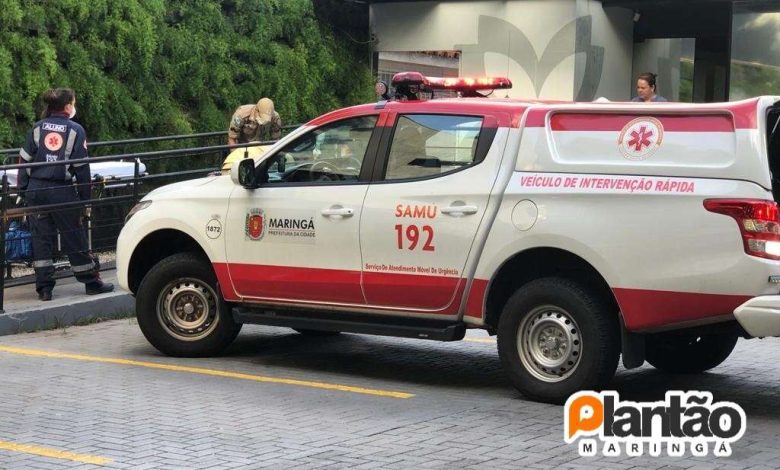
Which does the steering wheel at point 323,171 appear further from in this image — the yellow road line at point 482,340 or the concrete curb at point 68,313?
the concrete curb at point 68,313

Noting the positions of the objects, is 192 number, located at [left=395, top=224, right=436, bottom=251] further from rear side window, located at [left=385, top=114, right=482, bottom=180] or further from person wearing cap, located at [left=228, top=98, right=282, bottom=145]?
person wearing cap, located at [left=228, top=98, right=282, bottom=145]

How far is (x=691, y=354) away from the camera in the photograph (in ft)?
30.0

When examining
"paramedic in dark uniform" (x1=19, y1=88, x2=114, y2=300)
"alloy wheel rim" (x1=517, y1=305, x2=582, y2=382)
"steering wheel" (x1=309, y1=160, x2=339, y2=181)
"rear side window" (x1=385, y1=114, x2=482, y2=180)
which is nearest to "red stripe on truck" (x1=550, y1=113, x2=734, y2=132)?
"rear side window" (x1=385, y1=114, x2=482, y2=180)

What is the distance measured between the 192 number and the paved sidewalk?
405cm

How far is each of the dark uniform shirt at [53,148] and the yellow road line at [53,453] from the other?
521cm

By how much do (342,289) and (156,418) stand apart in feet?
5.84

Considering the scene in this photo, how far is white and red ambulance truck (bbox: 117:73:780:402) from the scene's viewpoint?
7.53 metres

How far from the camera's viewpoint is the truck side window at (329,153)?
900 centimetres

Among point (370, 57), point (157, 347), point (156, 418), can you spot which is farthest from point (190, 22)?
point (156, 418)

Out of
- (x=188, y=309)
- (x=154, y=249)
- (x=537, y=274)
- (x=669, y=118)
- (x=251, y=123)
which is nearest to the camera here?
(x=669, y=118)

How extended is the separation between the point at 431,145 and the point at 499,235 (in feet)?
2.86

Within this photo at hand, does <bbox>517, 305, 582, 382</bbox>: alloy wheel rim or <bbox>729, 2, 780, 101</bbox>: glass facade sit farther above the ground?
<bbox>729, 2, 780, 101</bbox>: glass facade

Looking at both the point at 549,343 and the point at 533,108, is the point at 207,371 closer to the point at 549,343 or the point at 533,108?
the point at 549,343

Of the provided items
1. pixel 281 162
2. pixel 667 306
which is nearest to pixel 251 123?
pixel 281 162
